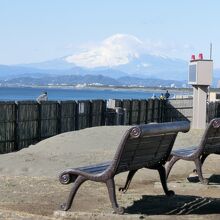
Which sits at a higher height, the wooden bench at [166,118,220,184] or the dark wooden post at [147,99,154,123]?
the wooden bench at [166,118,220,184]

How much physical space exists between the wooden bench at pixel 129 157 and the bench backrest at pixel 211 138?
1.38 metres

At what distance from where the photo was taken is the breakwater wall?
2053 cm

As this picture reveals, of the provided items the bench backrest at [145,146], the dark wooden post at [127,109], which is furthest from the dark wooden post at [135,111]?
the bench backrest at [145,146]

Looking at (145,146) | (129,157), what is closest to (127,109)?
(145,146)

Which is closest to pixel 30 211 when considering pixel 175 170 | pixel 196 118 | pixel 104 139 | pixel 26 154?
pixel 175 170

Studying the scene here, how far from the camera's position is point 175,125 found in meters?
9.19

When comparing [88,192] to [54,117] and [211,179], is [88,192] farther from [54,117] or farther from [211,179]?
[54,117]

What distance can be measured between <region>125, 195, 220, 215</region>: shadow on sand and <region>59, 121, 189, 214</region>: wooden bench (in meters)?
0.52

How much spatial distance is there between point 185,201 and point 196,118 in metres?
15.4

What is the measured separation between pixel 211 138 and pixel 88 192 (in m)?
2.21

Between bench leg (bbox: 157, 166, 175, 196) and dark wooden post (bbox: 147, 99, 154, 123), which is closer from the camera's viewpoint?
bench leg (bbox: 157, 166, 175, 196)

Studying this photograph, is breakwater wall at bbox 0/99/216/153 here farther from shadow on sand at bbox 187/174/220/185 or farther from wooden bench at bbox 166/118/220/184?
wooden bench at bbox 166/118/220/184

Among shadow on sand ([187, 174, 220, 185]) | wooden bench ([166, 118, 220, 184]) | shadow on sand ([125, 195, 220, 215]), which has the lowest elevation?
shadow on sand ([187, 174, 220, 185])

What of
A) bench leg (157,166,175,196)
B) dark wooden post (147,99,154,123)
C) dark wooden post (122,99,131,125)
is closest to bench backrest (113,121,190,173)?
bench leg (157,166,175,196)
